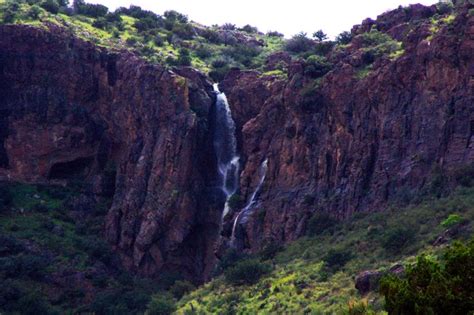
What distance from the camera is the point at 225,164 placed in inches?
2793

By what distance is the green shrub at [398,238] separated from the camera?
44250 mm

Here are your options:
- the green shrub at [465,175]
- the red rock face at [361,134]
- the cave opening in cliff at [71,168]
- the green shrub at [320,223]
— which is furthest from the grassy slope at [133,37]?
the green shrub at [465,175]

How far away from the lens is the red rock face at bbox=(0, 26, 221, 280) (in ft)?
222

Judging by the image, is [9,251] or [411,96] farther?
[9,251]

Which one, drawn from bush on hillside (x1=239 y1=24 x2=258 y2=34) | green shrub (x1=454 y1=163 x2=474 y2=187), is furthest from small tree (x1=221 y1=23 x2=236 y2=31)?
green shrub (x1=454 y1=163 x2=474 y2=187)

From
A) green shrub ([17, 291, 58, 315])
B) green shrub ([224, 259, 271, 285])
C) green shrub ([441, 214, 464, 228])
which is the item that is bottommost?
green shrub ([17, 291, 58, 315])

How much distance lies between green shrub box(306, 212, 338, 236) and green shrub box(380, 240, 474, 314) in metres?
28.0

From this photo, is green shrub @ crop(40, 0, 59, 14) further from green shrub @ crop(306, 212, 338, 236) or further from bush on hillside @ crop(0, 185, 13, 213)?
green shrub @ crop(306, 212, 338, 236)

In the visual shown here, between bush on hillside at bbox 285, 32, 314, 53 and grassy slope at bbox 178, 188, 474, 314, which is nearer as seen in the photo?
grassy slope at bbox 178, 188, 474, 314

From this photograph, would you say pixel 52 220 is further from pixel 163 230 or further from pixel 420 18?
pixel 420 18

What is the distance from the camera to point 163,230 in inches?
2660

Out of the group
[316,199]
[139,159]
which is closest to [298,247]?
[316,199]

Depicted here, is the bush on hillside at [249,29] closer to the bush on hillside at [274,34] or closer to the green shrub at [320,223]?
the bush on hillside at [274,34]

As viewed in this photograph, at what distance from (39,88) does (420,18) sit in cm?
3710
